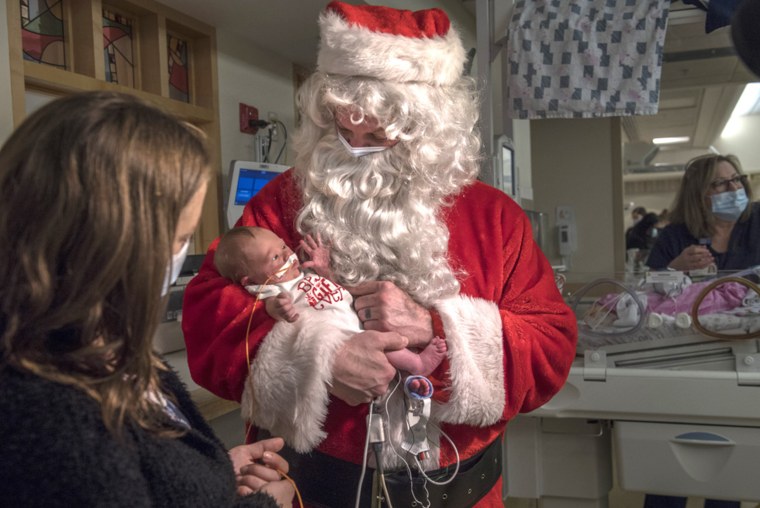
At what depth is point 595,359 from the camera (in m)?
2.17

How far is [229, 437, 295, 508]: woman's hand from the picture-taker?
1.06 meters

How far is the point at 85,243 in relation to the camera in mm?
748

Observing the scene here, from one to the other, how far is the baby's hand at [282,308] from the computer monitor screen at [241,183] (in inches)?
100

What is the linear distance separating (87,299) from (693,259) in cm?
219

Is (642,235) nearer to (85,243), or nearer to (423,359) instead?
(423,359)

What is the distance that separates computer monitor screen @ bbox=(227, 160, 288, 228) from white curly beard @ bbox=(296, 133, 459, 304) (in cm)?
226

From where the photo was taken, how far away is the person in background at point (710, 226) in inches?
95.0

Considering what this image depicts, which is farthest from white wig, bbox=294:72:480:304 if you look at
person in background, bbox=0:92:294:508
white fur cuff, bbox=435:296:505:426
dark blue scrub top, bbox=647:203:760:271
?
dark blue scrub top, bbox=647:203:760:271

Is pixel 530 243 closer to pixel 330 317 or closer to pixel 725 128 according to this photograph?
pixel 330 317

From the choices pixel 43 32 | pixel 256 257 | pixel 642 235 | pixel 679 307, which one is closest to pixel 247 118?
pixel 43 32

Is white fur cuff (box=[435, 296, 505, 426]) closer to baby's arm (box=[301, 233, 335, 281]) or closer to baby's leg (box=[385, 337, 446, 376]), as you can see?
baby's leg (box=[385, 337, 446, 376])

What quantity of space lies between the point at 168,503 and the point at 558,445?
1731mm

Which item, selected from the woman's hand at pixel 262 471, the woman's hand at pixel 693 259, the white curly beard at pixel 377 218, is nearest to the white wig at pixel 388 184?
the white curly beard at pixel 377 218

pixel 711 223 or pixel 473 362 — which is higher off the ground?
pixel 711 223
